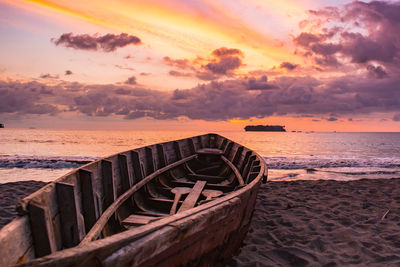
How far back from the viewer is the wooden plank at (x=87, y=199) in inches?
141

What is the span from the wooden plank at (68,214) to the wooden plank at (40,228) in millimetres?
582

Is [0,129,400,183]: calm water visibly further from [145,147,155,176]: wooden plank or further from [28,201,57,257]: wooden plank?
[28,201,57,257]: wooden plank

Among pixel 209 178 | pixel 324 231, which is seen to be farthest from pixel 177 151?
pixel 324 231

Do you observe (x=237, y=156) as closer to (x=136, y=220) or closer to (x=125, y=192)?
(x=125, y=192)

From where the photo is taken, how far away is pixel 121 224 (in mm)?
4262

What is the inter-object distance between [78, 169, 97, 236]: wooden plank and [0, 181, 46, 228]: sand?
4179 mm

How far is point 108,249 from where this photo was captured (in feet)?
4.43

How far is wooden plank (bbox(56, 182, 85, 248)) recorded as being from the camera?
9.39 feet

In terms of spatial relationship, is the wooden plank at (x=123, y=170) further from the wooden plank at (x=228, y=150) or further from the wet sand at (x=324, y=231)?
the wooden plank at (x=228, y=150)

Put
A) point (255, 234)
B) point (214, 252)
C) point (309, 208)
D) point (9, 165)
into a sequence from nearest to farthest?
point (214, 252) → point (255, 234) → point (309, 208) → point (9, 165)

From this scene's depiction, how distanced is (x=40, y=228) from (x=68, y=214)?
62 cm

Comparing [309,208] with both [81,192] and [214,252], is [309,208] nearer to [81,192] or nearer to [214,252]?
[214,252]

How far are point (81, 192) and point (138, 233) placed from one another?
2515 millimetres

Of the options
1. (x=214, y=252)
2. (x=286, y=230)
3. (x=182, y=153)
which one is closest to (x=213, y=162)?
(x=182, y=153)
